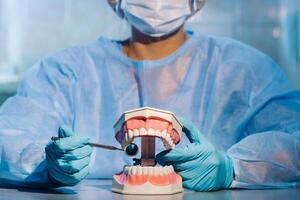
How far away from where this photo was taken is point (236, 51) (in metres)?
2.12

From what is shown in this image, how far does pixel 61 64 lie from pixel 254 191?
75 centimetres

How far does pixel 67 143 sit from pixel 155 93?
578 millimetres

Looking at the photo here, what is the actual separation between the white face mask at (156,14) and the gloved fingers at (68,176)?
61 centimetres

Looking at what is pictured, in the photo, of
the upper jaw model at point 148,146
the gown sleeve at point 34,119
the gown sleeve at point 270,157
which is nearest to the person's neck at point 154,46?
the gown sleeve at point 34,119

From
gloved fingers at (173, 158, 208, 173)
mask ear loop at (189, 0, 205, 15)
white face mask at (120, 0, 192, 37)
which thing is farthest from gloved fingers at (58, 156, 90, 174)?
mask ear loop at (189, 0, 205, 15)

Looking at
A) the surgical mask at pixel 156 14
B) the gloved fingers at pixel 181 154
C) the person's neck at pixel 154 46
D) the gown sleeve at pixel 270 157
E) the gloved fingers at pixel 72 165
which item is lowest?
the gown sleeve at pixel 270 157

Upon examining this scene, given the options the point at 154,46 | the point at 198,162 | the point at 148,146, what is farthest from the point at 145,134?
the point at 154,46

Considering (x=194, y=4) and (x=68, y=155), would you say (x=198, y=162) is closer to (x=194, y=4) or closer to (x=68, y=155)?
(x=68, y=155)

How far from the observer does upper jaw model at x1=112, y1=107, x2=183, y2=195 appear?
155 centimetres

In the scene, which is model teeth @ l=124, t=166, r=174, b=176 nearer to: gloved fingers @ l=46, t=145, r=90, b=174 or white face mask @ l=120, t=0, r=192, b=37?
gloved fingers @ l=46, t=145, r=90, b=174

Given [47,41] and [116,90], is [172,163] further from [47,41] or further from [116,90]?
[47,41]

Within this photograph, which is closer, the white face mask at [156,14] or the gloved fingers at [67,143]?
the gloved fingers at [67,143]

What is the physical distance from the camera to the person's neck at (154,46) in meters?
2.13

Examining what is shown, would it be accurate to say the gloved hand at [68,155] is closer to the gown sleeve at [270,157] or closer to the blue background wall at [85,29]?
the gown sleeve at [270,157]
